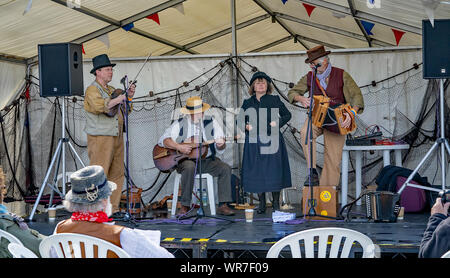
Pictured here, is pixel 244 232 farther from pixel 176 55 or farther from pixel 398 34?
pixel 398 34

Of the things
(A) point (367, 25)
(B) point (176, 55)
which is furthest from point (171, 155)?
(A) point (367, 25)

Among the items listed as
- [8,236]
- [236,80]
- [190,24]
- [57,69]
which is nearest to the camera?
[8,236]

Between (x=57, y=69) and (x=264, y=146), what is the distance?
2247 mm

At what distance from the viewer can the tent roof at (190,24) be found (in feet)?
21.6

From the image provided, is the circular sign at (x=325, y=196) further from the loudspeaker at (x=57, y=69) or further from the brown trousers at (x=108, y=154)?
the loudspeaker at (x=57, y=69)

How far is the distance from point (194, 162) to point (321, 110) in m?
1.42

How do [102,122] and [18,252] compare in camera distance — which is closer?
[18,252]

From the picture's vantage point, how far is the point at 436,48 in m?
5.54

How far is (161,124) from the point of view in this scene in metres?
7.86

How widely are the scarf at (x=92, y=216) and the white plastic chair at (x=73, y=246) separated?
0.40 ft

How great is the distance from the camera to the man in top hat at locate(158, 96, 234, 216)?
249 inches

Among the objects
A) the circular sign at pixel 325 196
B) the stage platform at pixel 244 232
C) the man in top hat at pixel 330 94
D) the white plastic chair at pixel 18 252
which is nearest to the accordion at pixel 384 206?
the stage platform at pixel 244 232

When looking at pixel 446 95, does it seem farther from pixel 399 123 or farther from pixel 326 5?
pixel 326 5
